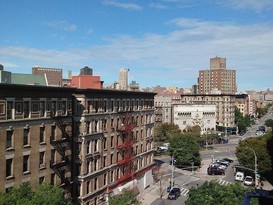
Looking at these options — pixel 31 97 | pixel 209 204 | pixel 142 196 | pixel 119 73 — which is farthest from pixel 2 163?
pixel 119 73

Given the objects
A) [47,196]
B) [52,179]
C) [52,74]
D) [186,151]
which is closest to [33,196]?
[47,196]

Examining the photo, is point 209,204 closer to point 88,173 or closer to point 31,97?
point 88,173

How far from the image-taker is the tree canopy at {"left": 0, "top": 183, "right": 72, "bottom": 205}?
2828 cm

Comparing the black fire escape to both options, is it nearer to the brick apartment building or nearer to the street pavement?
the brick apartment building

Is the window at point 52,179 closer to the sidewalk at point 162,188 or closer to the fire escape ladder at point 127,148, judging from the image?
the fire escape ladder at point 127,148

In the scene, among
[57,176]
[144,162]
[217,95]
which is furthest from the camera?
[217,95]

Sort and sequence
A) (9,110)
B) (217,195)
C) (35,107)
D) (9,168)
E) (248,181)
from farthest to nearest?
(248,181)
(35,107)
(217,195)
(9,168)
(9,110)

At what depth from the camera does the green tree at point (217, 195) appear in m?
35.9

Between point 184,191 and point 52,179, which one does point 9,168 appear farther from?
point 184,191

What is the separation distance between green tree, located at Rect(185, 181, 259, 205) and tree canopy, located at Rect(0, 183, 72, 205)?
46.6ft

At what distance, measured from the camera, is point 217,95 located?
6511 inches

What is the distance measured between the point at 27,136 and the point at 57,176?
7.31m

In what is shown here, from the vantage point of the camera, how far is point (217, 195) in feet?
122

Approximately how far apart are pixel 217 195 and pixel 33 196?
59.8 feet
